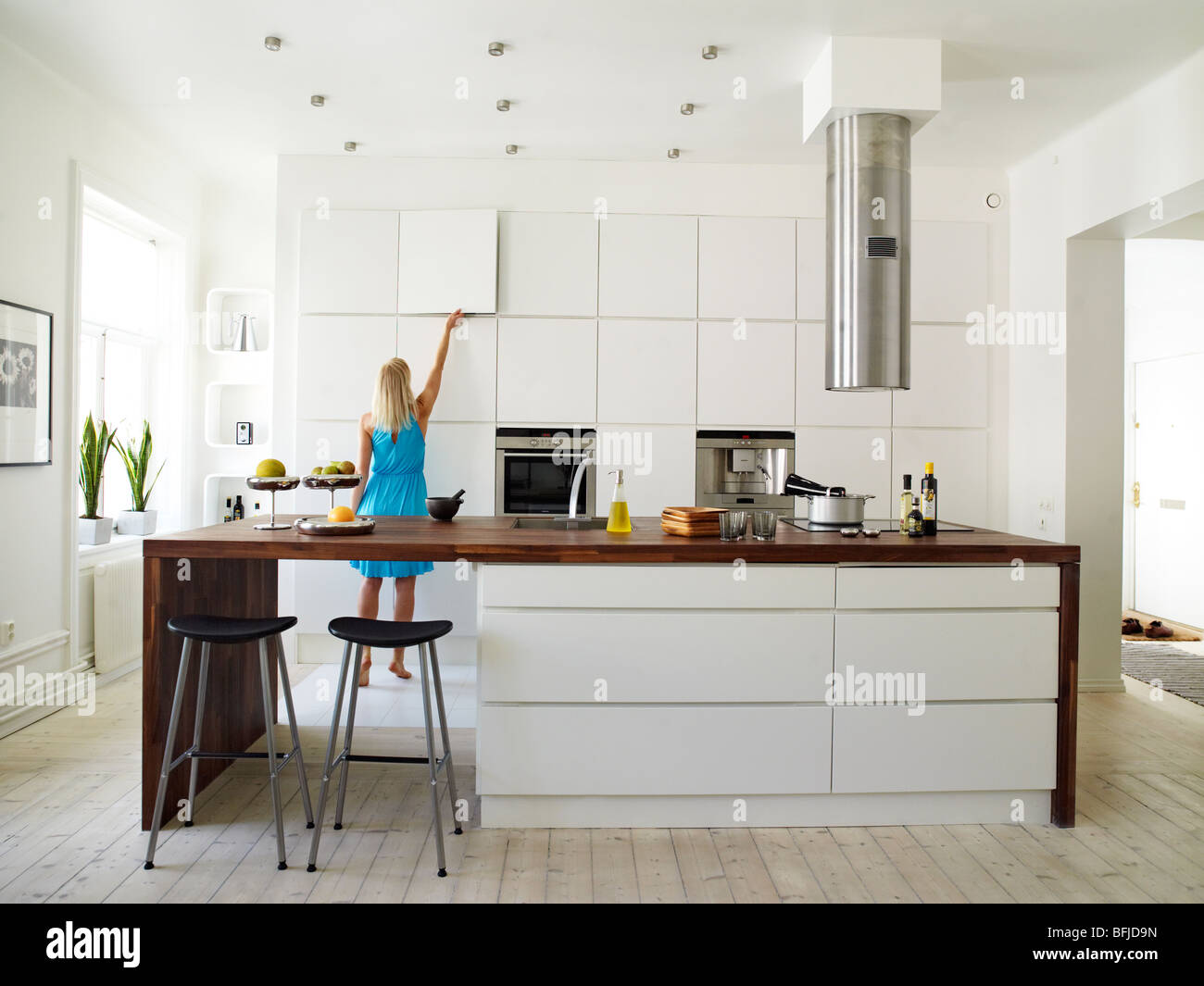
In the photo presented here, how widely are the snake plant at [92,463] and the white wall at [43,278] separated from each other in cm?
32

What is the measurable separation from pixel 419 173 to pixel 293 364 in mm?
1330

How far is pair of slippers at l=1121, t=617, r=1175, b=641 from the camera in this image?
235 inches

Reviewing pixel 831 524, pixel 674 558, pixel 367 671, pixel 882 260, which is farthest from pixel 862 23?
pixel 367 671

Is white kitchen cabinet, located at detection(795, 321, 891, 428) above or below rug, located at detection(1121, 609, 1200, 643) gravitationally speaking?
above

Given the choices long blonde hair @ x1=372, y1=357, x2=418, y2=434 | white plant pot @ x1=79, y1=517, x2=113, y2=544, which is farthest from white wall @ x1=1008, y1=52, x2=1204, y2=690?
white plant pot @ x1=79, y1=517, x2=113, y2=544

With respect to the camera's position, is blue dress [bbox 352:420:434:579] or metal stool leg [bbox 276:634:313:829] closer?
metal stool leg [bbox 276:634:313:829]

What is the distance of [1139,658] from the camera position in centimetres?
537

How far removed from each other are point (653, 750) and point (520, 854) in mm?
524

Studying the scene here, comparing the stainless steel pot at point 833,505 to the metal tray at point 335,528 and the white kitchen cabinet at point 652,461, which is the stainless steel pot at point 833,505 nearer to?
the metal tray at point 335,528

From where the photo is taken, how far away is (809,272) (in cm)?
495

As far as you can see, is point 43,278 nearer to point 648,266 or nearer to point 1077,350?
point 648,266

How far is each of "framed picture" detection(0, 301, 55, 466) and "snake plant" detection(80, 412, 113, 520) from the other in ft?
1.66

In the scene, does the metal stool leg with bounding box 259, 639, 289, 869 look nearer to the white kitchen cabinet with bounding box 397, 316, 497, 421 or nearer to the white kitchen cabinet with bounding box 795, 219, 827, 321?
the white kitchen cabinet with bounding box 397, 316, 497, 421
